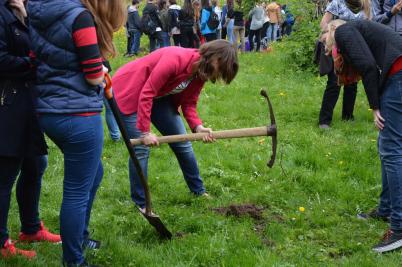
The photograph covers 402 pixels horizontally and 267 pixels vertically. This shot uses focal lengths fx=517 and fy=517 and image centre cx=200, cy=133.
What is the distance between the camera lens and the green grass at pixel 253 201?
146 inches

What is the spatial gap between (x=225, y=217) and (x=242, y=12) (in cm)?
1231

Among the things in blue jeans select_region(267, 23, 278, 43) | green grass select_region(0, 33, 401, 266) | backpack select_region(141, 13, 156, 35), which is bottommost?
blue jeans select_region(267, 23, 278, 43)

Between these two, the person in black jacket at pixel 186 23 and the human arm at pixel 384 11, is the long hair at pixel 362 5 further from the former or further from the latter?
the person in black jacket at pixel 186 23

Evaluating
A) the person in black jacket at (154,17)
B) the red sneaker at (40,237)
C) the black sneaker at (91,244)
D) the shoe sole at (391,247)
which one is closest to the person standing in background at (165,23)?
the person in black jacket at (154,17)

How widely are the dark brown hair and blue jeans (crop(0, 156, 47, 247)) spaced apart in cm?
135

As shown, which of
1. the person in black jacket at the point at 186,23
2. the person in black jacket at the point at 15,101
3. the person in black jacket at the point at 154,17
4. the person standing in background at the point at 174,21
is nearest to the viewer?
the person in black jacket at the point at 15,101

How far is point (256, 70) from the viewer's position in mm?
11570

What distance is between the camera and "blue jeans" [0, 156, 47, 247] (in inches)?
130

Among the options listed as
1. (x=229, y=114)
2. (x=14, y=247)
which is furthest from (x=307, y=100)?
(x=14, y=247)

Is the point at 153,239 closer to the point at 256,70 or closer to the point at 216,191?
the point at 216,191

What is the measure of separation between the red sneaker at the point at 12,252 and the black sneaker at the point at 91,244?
0.35 m

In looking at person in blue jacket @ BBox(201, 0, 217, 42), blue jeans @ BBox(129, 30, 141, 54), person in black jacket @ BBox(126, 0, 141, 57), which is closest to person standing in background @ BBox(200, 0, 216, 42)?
person in blue jacket @ BBox(201, 0, 217, 42)

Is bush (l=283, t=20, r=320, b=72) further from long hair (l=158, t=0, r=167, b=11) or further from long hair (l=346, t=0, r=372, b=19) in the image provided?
long hair (l=158, t=0, r=167, b=11)

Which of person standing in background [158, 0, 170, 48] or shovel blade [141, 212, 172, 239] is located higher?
shovel blade [141, 212, 172, 239]
